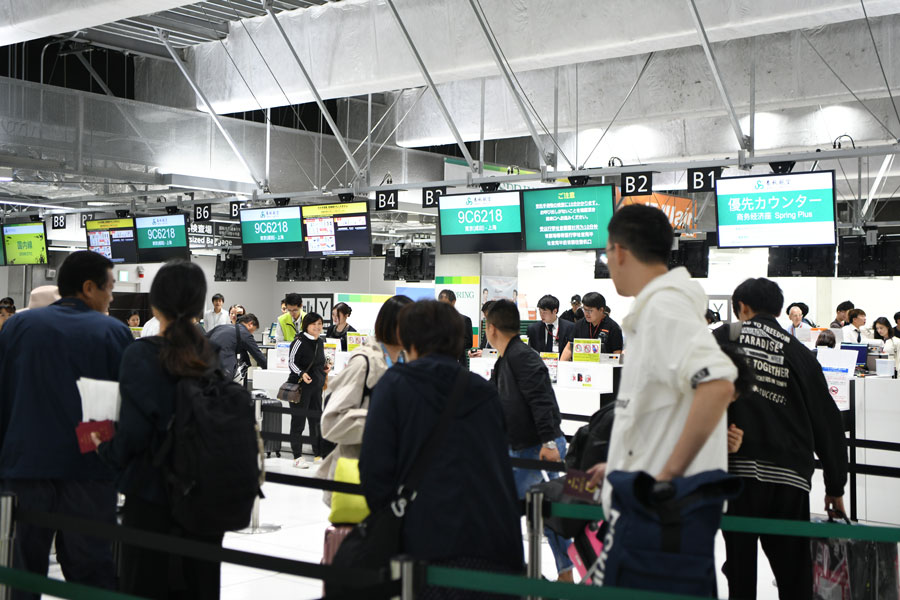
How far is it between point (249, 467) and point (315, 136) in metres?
11.8

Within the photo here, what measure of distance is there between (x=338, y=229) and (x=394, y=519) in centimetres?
901

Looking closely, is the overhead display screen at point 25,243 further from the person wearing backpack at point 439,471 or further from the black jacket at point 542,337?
the person wearing backpack at point 439,471

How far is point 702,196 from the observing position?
65.0 ft

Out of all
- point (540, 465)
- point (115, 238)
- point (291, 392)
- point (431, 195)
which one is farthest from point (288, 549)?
point (115, 238)

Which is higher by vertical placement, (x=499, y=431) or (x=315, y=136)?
(x=315, y=136)

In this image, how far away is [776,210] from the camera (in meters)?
8.93

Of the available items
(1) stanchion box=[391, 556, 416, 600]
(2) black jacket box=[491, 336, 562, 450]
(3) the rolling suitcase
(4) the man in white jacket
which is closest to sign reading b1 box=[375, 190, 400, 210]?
(3) the rolling suitcase

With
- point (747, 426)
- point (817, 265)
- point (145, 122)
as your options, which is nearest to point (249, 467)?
point (747, 426)

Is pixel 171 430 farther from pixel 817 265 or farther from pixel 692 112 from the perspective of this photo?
pixel 817 265

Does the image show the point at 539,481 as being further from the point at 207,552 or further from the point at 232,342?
the point at 232,342

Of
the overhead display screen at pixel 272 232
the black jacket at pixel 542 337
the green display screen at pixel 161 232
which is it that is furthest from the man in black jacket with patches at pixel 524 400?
the green display screen at pixel 161 232

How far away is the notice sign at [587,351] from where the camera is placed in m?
9.27

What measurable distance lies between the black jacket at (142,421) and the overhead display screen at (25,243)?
45.1 feet

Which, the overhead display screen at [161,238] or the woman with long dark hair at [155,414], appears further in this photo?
the overhead display screen at [161,238]
